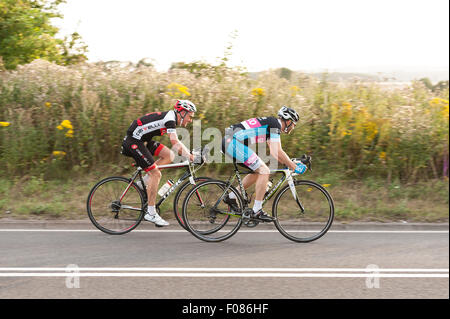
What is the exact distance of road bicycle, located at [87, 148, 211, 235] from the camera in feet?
23.8

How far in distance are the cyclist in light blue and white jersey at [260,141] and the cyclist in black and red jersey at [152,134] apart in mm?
633

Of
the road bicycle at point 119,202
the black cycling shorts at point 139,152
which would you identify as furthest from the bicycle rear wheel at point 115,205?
the black cycling shorts at point 139,152

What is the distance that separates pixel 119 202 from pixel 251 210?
1.98m

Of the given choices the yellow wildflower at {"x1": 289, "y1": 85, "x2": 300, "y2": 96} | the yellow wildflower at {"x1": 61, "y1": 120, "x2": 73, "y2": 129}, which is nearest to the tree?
the yellow wildflower at {"x1": 61, "y1": 120, "x2": 73, "y2": 129}

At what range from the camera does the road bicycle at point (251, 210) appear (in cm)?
698

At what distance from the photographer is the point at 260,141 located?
689cm

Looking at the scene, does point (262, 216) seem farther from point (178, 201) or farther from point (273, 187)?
point (178, 201)

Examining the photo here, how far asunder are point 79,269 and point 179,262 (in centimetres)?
115

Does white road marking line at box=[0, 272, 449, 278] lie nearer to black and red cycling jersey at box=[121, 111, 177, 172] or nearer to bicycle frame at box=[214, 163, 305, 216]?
bicycle frame at box=[214, 163, 305, 216]

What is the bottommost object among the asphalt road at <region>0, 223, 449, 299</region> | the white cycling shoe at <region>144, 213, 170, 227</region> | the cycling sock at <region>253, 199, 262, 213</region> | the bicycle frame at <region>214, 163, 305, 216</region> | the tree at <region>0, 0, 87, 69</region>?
the asphalt road at <region>0, 223, 449, 299</region>

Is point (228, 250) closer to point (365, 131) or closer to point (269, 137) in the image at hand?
point (269, 137)

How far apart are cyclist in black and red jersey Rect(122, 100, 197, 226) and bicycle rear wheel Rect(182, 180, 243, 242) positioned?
492 mm

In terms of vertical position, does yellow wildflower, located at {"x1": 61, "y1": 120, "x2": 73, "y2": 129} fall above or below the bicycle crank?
above
